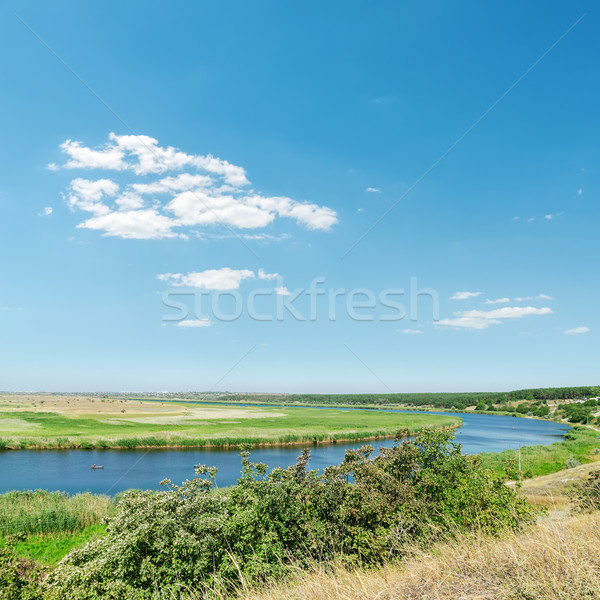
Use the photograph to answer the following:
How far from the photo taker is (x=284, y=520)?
11.4 m

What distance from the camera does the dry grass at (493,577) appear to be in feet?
12.0

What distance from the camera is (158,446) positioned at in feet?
173

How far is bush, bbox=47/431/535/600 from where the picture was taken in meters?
8.73

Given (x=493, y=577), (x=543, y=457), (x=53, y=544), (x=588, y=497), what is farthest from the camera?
(x=543, y=457)

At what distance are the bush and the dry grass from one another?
5.45ft

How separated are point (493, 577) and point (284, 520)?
27.7 ft

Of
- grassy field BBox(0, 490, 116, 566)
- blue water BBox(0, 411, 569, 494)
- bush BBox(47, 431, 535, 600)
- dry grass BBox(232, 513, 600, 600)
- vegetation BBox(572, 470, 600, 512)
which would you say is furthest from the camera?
blue water BBox(0, 411, 569, 494)

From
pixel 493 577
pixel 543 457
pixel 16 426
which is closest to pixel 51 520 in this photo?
pixel 493 577

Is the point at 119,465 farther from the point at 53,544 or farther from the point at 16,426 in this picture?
the point at 16,426

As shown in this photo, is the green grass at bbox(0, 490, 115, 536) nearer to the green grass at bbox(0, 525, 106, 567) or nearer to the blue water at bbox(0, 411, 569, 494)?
the green grass at bbox(0, 525, 106, 567)

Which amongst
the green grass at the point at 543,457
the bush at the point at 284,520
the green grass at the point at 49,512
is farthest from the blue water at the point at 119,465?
the bush at the point at 284,520

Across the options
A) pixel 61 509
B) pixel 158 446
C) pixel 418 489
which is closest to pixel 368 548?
pixel 418 489

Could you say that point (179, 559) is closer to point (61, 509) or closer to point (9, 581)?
point (9, 581)

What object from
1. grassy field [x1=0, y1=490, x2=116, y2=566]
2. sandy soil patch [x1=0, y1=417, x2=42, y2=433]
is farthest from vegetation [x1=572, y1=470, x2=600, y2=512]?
sandy soil patch [x1=0, y1=417, x2=42, y2=433]
